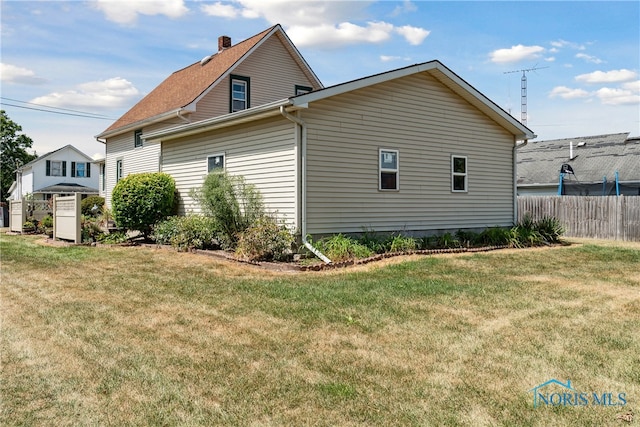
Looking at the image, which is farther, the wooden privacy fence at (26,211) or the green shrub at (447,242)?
the wooden privacy fence at (26,211)

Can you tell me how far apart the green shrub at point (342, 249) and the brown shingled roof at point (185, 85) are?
9302 millimetres

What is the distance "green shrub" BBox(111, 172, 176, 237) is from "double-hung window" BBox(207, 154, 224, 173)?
71.4 inches

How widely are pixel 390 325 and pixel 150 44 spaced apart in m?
14.4

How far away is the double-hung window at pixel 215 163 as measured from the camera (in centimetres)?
1331

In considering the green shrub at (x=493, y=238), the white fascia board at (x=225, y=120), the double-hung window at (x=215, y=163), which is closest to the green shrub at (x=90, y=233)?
the white fascia board at (x=225, y=120)

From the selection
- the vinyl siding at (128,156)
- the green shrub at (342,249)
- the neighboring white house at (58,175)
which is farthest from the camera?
the neighboring white house at (58,175)

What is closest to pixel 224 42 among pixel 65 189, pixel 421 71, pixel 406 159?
pixel 421 71

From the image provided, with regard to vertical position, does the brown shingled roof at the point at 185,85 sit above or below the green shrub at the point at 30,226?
above

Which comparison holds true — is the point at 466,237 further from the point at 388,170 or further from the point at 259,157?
the point at 259,157

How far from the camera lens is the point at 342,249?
407 inches

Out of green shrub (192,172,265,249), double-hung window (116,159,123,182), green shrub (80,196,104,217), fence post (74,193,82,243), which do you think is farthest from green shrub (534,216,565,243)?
green shrub (80,196,104,217)

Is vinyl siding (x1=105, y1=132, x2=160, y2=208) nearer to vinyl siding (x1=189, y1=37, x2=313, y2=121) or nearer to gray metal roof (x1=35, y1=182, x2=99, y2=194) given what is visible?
vinyl siding (x1=189, y1=37, x2=313, y2=121)

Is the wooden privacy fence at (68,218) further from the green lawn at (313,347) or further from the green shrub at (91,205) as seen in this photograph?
the green shrub at (91,205)
